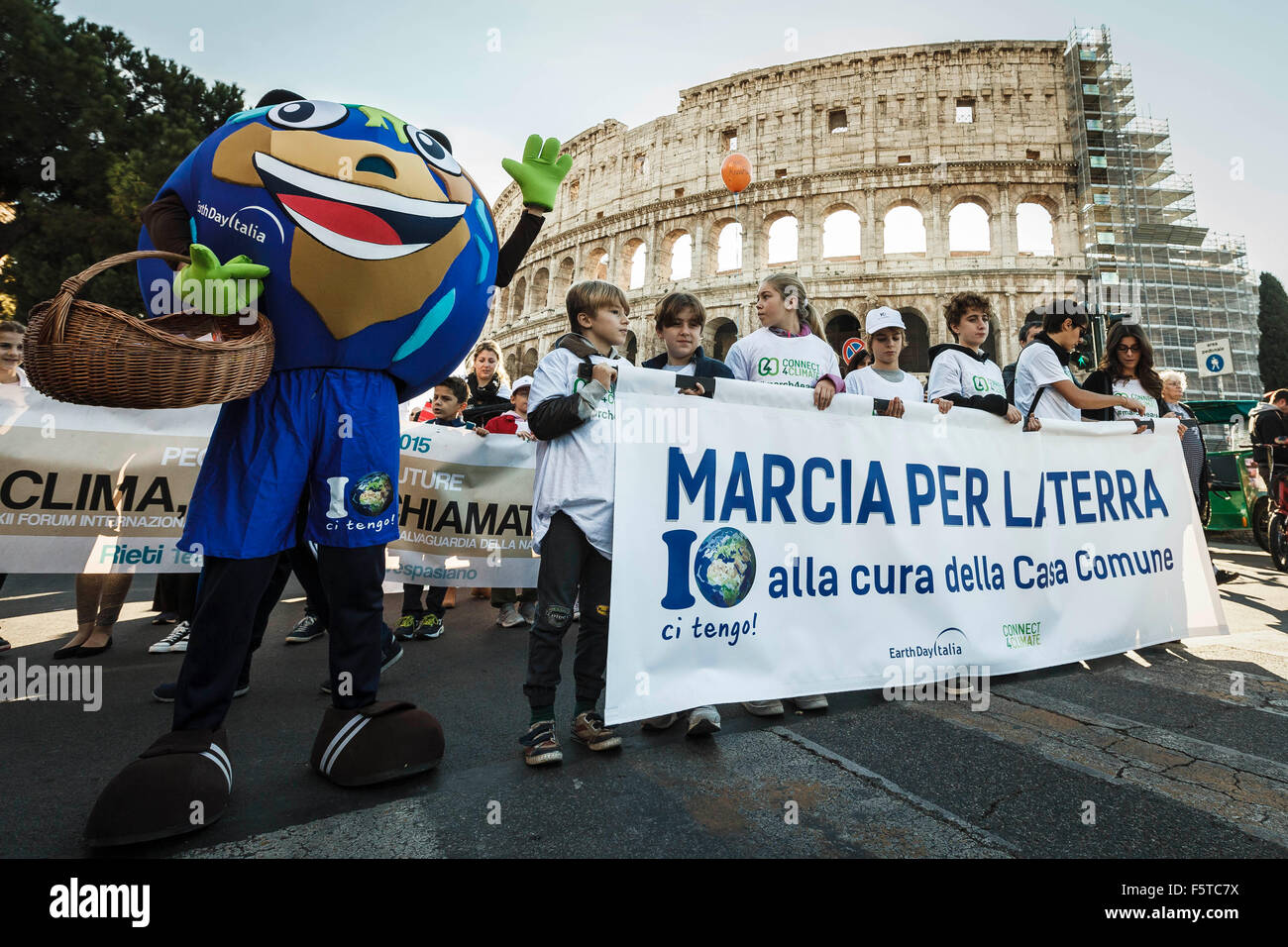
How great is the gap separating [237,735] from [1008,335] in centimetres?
2864

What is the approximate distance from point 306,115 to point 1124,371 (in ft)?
17.3

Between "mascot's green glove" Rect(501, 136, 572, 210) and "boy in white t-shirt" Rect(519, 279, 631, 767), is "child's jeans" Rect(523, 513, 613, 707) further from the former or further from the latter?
"mascot's green glove" Rect(501, 136, 572, 210)

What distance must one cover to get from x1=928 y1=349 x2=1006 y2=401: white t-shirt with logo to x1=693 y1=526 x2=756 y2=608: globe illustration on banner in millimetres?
1885

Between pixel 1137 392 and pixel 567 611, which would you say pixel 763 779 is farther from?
pixel 1137 392

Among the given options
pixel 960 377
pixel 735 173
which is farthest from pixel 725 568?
pixel 735 173

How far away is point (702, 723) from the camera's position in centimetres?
223

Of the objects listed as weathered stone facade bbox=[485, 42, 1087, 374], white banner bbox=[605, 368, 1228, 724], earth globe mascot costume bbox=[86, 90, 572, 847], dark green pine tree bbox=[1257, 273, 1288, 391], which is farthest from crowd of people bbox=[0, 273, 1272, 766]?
dark green pine tree bbox=[1257, 273, 1288, 391]

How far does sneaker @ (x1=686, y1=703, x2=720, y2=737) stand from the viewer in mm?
2236

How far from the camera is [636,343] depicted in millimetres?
28922

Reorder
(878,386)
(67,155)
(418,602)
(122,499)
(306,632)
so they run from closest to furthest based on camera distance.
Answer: (878,386)
(122,499)
(306,632)
(418,602)
(67,155)

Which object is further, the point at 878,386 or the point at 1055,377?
the point at 1055,377

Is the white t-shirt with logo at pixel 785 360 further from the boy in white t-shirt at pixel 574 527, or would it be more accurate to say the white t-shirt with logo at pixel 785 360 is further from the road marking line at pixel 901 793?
the road marking line at pixel 901 793
